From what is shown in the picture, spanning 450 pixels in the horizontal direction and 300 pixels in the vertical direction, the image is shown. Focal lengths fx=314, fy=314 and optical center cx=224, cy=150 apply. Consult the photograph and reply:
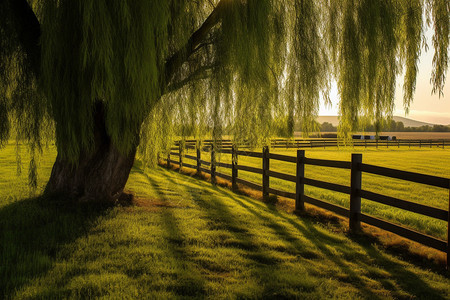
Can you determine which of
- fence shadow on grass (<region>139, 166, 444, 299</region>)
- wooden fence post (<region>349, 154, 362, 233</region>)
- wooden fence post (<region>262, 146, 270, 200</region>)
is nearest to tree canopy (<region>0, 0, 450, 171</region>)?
wooden fence post (<region>349, 154, 362, 233</region>)

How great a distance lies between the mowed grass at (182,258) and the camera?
2844 millimetres

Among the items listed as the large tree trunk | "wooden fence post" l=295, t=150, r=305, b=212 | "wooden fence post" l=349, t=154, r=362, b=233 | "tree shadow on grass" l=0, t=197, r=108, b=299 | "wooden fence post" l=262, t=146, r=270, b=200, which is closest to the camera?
"tree shadow on grass" l=0, t=197, r=108, b=299

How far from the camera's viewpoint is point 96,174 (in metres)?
5.58

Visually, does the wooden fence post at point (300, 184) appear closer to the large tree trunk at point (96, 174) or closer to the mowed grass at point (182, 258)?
the mowed grass at point (182, 258)

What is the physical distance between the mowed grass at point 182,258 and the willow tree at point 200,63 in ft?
3.47

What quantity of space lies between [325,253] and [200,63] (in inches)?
131

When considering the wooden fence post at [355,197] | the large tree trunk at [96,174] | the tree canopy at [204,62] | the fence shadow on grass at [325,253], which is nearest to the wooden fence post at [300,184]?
the fence shadow on grass at [325,253]

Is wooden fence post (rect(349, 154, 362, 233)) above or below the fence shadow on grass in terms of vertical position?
above

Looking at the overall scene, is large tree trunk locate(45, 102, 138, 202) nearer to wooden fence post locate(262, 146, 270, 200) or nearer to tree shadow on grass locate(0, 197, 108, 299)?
tree shadow on grass locate(0, 197, 108, 299)

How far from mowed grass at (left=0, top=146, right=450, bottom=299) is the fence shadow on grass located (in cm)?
1

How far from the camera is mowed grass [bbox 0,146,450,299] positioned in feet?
9.33

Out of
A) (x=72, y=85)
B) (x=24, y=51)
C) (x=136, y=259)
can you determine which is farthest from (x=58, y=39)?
(x=136, y=259)

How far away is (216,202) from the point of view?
22.4ft

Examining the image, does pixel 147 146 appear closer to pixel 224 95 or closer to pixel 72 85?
pixel 224 95
